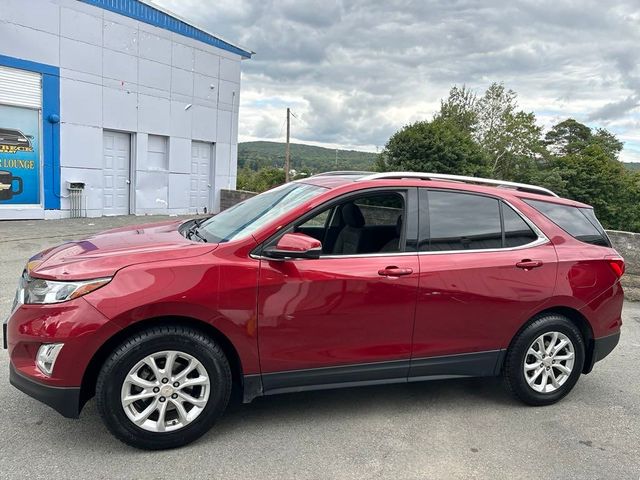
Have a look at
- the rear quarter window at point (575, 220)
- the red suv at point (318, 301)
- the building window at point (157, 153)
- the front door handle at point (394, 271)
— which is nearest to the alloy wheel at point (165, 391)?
the red suv at point (318, 301)

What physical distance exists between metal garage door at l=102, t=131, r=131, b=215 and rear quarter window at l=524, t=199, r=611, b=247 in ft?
44.5

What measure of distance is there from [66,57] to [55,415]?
12584mm

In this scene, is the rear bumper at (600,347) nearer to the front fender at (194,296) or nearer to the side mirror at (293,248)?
the side mirror at (293,248)

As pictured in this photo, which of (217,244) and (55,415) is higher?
(217,244)

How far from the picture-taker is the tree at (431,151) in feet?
42.8

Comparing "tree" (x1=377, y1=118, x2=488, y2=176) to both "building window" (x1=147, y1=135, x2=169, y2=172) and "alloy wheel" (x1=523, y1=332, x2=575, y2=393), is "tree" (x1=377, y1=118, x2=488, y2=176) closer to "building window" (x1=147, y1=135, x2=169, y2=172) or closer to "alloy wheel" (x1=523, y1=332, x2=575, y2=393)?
"building window" (x1=147, y1=135, x2=169, y2=172)

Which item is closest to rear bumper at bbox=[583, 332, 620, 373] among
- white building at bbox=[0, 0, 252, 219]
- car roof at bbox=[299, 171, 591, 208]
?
car roof at bbox=[299, 171, 591, 208]

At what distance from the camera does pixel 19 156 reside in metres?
13.0

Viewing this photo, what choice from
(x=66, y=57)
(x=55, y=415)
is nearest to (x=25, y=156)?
(x=66, y=57)

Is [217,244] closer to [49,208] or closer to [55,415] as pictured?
[55,415]

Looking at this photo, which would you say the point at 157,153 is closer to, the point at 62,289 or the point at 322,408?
the point at 322,408

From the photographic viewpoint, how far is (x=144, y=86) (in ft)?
50.0

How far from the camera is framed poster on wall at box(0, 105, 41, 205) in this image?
1270 centimetres

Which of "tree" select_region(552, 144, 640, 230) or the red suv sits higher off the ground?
"tree" select_region(552, 144, 640, 230)
